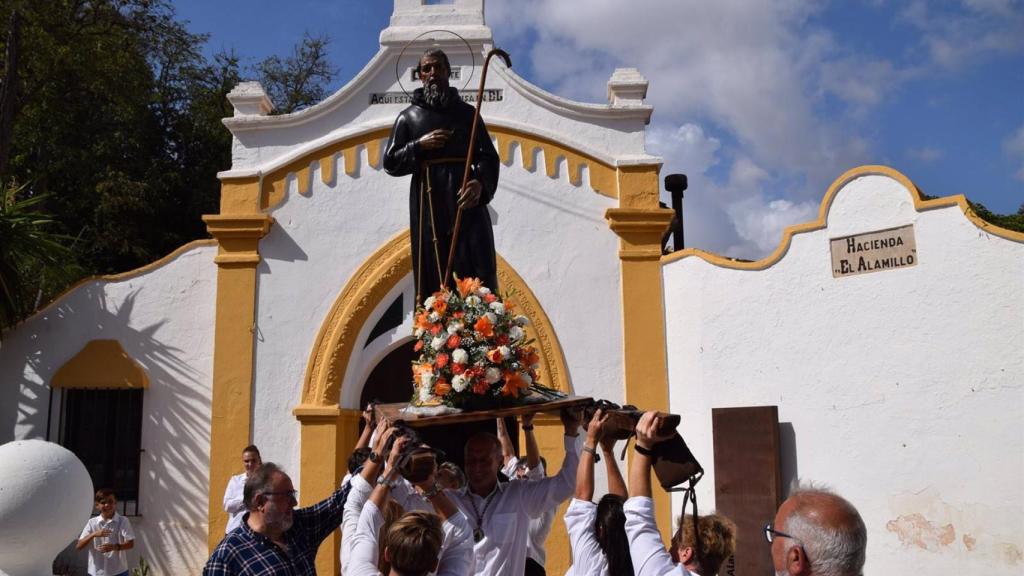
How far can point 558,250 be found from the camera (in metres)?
9.92

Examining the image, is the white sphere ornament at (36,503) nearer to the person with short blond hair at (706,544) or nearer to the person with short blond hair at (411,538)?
the person with short blond hair at (411,538)

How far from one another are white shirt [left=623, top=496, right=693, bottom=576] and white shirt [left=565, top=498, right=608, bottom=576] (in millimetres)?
524

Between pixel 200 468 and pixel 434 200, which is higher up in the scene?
pixel 434 200

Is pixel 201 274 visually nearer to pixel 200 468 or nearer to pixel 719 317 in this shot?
pixel 200 468

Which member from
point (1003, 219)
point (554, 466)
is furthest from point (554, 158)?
point (1003, 219)

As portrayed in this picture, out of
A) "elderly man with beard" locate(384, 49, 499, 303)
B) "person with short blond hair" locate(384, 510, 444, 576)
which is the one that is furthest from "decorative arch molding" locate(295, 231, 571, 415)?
"person with short blond hair" locate(384, 510, 444, 576)

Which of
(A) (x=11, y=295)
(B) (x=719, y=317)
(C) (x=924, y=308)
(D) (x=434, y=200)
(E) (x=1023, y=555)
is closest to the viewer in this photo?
(D) (x=434, y=200)

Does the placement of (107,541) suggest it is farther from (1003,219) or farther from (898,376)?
(1003,219)

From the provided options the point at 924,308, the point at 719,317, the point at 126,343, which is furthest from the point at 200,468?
the point at 924,308

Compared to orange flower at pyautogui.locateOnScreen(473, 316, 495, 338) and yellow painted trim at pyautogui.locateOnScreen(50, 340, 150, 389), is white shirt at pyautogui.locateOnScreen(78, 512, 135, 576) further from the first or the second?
orange flower at pyautogui.locateOnScreen(473, 316, 495, 338)

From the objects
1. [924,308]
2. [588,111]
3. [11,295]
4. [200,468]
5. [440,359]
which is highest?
[588,111]

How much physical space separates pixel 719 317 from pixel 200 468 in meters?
5.83

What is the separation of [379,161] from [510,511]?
6.78 metres

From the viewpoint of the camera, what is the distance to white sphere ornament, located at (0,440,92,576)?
3156mm
